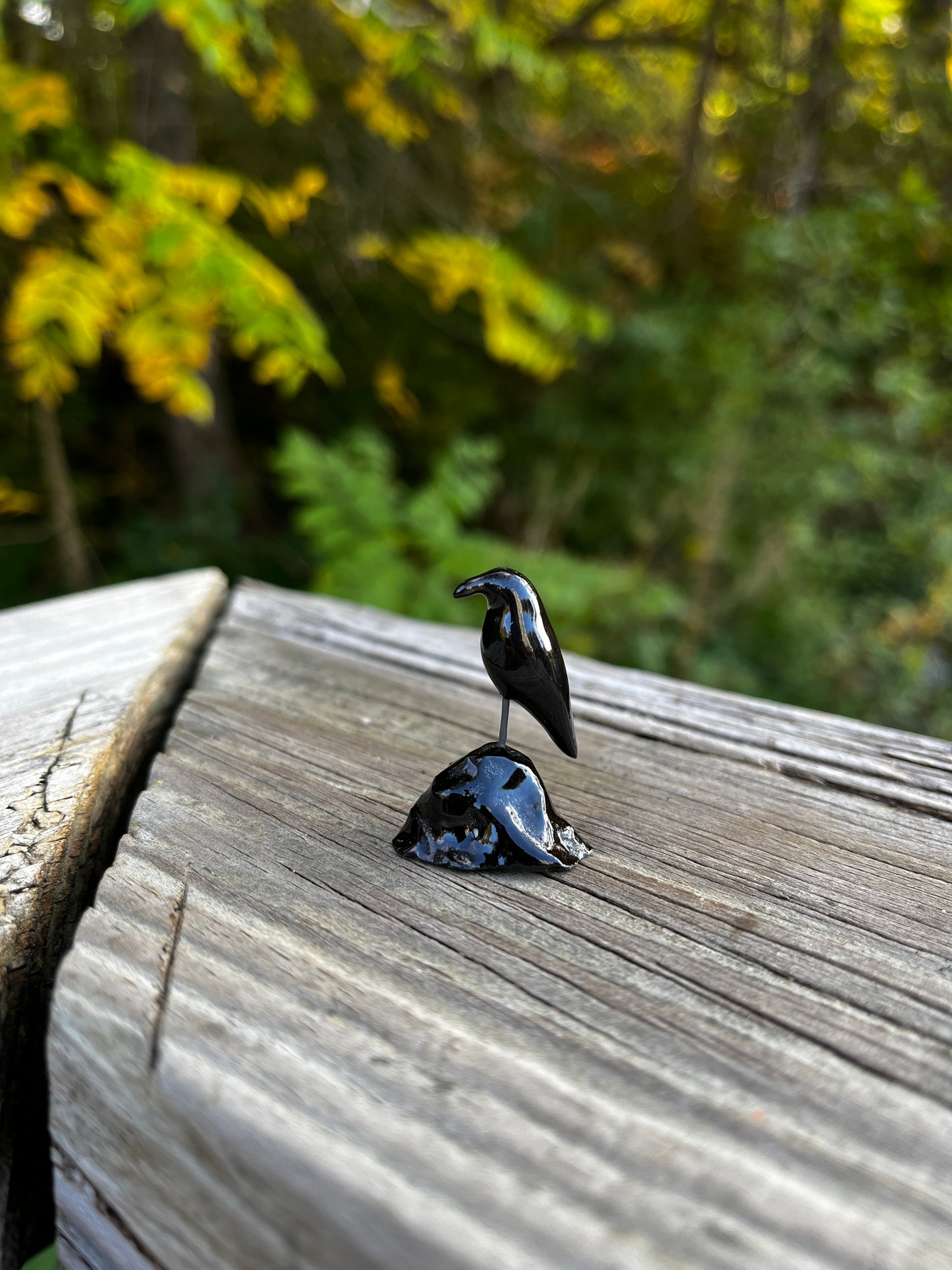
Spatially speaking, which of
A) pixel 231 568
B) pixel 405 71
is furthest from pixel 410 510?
pixel 405 71

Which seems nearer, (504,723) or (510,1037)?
(510,1037)

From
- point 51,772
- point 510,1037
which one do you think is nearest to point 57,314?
point 51,772

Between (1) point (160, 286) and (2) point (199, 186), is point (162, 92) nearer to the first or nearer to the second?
(1) point (160, 286)

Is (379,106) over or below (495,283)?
over

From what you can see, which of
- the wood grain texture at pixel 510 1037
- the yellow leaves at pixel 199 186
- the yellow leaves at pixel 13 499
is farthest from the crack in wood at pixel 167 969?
the yellow leaves at pixel 13 499

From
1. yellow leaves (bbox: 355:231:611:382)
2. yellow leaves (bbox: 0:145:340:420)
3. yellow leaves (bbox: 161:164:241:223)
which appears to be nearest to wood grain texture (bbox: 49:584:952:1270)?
yellow leaves (bbox: 0:145:340:420)

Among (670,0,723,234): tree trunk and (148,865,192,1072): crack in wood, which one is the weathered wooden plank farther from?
(670,0,723,234): tree trunk
